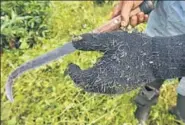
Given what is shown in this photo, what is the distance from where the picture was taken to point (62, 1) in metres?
3.05

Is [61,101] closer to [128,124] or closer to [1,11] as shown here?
[128,124]

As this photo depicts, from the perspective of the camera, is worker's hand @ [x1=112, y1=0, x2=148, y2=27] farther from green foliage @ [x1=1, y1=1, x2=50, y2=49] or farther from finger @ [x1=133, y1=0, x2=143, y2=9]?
green foliage @ [x1=1, y1=1, x2=50, y2=49]

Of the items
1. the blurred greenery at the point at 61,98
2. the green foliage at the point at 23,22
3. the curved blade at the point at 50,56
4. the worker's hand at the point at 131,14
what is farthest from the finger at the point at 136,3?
the green foliage at the point at 23,22

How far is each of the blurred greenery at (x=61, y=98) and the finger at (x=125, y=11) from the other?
58cm

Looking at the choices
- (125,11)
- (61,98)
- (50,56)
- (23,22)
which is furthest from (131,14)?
(23,22)

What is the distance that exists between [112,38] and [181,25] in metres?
0.39

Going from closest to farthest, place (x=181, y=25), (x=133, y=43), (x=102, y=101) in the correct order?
(x=133, y=43), (x=181, y=25), (x=102, y=101)

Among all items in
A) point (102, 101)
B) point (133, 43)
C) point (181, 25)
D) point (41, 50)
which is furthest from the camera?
point (41, 50)

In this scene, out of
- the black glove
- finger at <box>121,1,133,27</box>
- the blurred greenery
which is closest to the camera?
the black glove

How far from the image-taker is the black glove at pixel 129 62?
113 cm

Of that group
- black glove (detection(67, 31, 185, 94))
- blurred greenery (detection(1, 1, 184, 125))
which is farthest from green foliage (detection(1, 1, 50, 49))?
black glove (detection(67, 31, 185, 94))

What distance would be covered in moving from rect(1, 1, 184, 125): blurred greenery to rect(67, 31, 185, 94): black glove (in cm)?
81

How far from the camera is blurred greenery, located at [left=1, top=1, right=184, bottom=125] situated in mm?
2072

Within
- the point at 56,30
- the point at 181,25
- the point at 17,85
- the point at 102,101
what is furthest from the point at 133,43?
the point at 56,30
